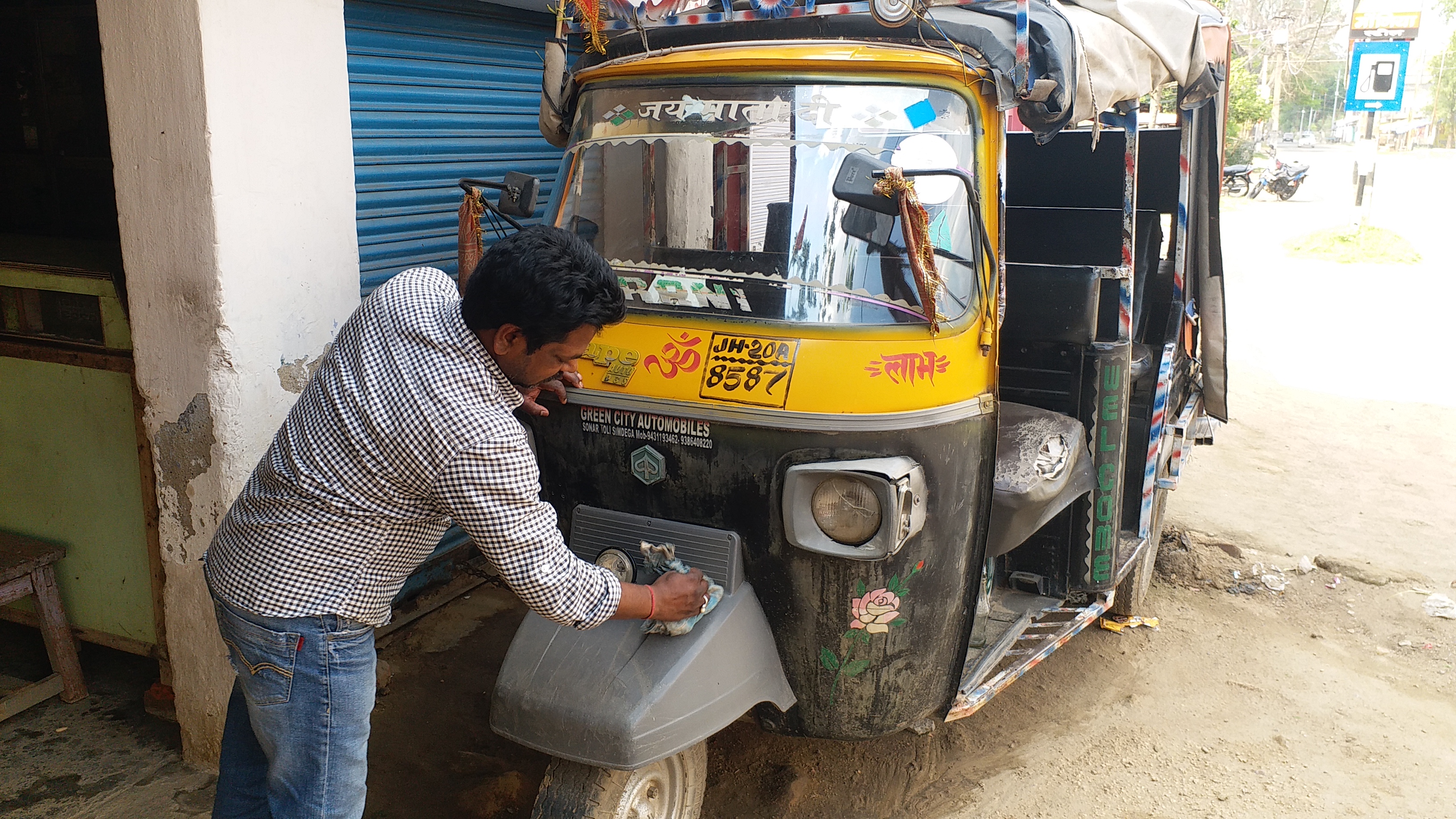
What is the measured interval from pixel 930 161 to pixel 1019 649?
1.67 meters

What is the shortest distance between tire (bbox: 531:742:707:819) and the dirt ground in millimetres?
654

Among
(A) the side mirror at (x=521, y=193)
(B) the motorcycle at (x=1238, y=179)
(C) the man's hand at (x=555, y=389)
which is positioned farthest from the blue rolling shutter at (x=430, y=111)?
(B) the motorcycle at (x=1238, y=179)

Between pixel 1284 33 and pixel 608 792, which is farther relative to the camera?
pixel 1284 33

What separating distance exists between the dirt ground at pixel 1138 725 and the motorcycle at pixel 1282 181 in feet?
77.4

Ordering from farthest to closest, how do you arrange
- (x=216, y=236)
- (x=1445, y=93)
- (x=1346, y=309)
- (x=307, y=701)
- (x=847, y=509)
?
(x=1445, y=93) < (x=1346, y=309) < (x=216, y=236) < (x=847, y=509) < (x=307, y=701)

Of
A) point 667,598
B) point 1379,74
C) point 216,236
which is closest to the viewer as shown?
point 667,598

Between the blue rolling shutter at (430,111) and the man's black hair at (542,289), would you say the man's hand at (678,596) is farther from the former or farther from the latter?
the blue rolling shutter at (430,111)

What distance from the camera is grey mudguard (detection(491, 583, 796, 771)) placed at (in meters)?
2.44

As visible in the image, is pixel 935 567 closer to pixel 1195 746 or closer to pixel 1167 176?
pixel 1195 746

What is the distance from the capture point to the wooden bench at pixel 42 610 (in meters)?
3.72

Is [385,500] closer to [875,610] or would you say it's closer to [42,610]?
[875,610]

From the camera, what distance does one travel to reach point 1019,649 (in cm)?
352

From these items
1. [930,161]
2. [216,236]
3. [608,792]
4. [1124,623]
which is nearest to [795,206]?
[930,161]

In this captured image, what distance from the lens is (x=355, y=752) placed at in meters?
2.34
